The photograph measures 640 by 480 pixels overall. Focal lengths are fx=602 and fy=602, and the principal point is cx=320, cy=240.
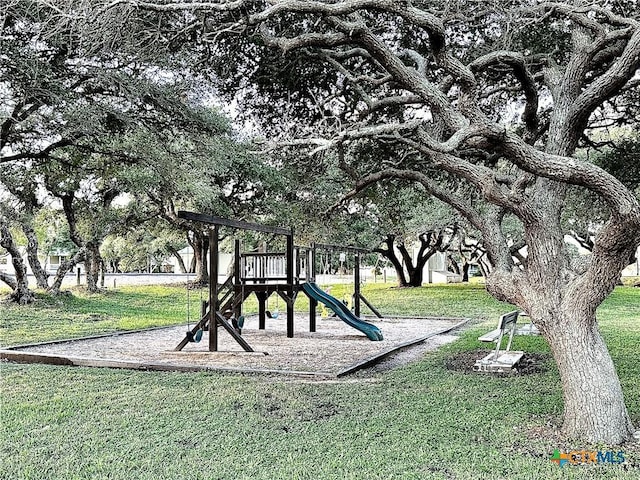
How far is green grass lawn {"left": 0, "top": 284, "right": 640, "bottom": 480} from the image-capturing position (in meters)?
3.69

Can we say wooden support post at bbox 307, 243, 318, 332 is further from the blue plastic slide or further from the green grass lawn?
the green grass lawn

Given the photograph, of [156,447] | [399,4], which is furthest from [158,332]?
[399,4]

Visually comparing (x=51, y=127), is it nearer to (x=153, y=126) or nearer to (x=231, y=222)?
(x=153, y=126)

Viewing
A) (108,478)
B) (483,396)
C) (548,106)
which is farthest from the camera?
(548,106)

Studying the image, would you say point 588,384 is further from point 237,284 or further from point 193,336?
point 237,284

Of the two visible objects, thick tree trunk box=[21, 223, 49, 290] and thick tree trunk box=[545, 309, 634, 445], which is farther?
thick tree trunk box=[21, 223, 49, 290]

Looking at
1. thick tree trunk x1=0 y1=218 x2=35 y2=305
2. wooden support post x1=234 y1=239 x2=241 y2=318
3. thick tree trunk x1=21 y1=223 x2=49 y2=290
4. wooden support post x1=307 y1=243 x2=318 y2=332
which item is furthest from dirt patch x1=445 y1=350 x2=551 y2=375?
thick tree trunk x1=21 y1=223 x2=49 y2=290

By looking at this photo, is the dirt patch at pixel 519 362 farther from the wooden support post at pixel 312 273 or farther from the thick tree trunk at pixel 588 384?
the wooden support post at pixel 312 273

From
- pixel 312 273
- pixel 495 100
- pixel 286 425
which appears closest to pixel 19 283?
pixel 312 273

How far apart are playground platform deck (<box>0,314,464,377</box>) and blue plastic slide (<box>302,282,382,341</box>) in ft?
0.53

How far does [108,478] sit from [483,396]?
3516 millimetres

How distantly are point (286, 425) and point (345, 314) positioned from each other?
19.1 feet

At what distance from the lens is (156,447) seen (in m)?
4.09

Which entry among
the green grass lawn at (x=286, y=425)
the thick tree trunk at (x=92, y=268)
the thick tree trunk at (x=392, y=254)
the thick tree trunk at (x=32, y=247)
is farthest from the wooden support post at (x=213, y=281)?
the thick tree trunk at (x=392, y=254)
